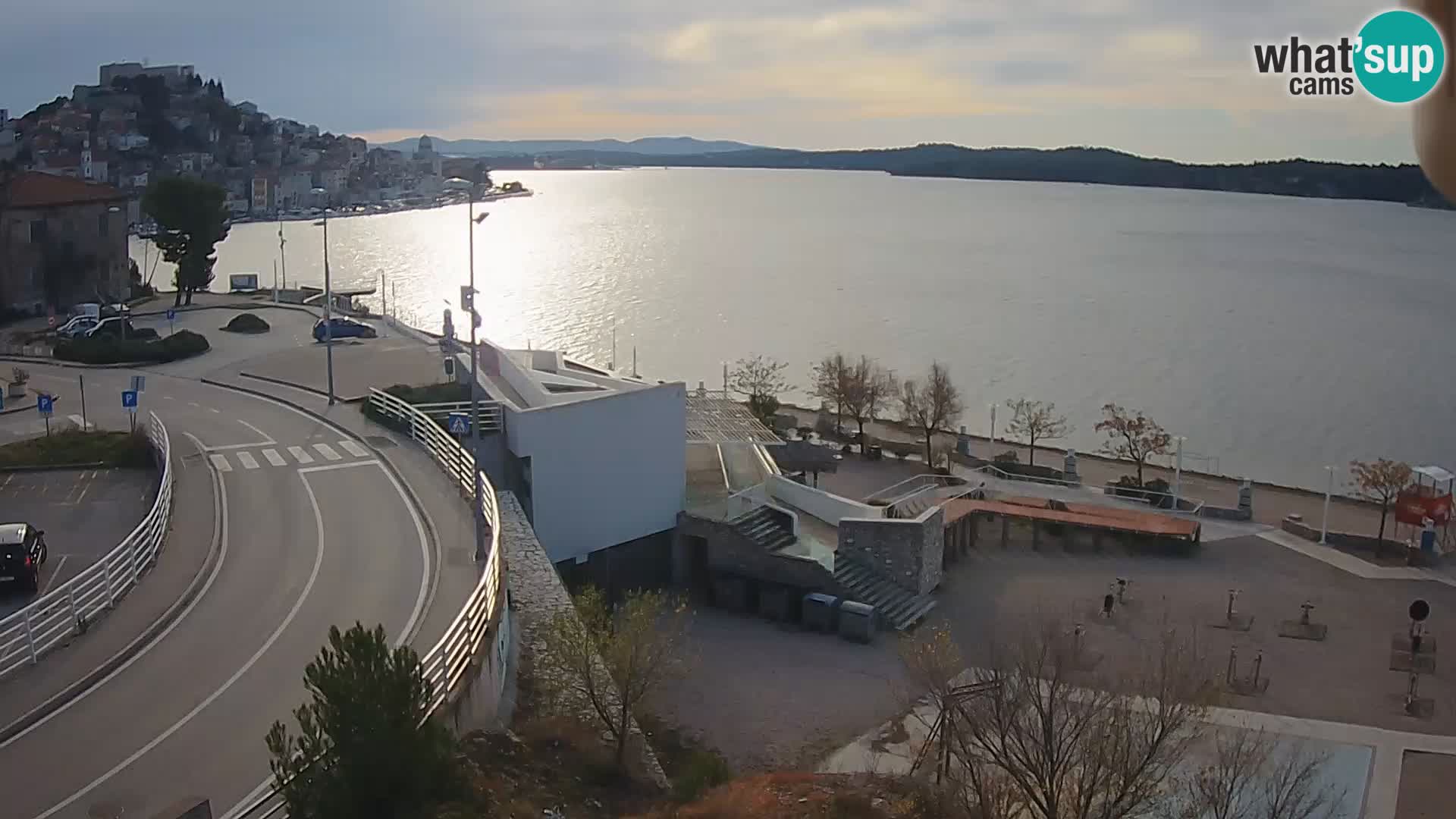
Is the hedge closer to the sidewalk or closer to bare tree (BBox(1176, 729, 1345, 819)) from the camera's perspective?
the sidewalk

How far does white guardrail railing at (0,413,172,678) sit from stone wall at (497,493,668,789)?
A: 5219 mm

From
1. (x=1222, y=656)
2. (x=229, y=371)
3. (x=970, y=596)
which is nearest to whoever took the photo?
(x=1222, y=656)

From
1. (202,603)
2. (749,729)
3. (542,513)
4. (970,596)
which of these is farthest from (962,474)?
(202,603)

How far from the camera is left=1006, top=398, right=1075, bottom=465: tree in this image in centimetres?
4347

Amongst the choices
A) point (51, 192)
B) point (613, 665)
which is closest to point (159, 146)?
point (51, 192)

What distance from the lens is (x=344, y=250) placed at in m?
140

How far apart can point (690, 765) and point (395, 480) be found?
9.86m

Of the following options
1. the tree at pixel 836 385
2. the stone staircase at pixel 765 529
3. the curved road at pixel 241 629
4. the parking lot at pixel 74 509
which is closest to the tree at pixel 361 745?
the curved road at pixel 241 629

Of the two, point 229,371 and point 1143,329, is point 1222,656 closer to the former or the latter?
point 229,371

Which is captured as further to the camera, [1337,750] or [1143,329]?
[1143,329]

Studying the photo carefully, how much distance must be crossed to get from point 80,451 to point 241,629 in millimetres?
13557

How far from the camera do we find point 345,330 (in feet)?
139

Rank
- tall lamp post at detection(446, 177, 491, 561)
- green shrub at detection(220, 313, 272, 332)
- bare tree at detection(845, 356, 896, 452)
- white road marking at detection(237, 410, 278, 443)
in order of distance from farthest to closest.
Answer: green shrub at detection(220, 313, 272, 332), bare tree at detection(845, 356, 896, 452), white road marking at detection(237, 410, 278, 443), tall lamp post at detection(446, 177, 491, 561)

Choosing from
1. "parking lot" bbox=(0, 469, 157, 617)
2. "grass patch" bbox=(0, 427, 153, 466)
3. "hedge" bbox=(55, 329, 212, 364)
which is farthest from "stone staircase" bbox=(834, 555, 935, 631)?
"hedge" bbox=(55, 329, 212, 364)
